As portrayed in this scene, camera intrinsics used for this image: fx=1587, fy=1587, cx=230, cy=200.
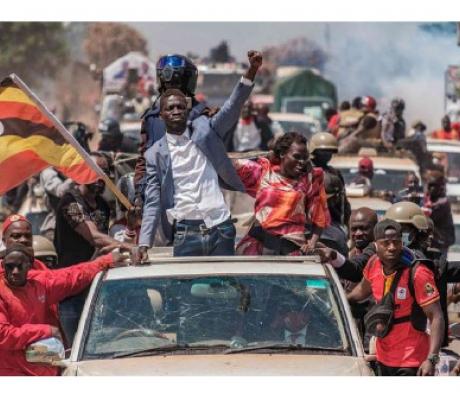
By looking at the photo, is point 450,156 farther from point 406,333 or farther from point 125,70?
point 125,70

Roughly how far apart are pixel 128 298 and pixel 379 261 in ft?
5.00

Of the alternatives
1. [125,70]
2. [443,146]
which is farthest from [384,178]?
[125,70]

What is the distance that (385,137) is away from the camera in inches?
882

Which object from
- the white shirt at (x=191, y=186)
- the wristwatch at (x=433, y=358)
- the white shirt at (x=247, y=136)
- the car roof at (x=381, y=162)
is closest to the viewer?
the wristwatch at (x=433, y=358)

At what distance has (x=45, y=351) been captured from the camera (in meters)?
7.41

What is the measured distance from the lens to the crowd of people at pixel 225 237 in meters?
8.45

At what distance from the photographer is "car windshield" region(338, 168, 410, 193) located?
16906 millimetres

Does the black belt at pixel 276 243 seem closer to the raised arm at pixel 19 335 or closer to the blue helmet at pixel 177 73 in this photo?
the blue helmet at pixel 177 73

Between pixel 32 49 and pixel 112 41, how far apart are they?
4.08 meters

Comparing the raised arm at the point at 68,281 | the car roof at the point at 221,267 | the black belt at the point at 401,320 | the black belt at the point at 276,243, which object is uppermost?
the car roof at the point at 221,267

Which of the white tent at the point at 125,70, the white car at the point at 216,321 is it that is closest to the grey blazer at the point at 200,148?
the white car at the point at 216,321

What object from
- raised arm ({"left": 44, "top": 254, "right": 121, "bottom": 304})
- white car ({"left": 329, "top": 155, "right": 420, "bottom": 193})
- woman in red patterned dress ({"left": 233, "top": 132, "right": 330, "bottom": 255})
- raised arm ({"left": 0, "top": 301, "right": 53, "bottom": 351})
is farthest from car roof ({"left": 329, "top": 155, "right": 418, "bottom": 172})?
raised arm ({"left": 0, "top": 301, "right": 53, "bottom": 351})

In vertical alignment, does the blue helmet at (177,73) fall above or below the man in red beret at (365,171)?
above

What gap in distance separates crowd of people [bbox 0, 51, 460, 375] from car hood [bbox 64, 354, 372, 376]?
0.30m
